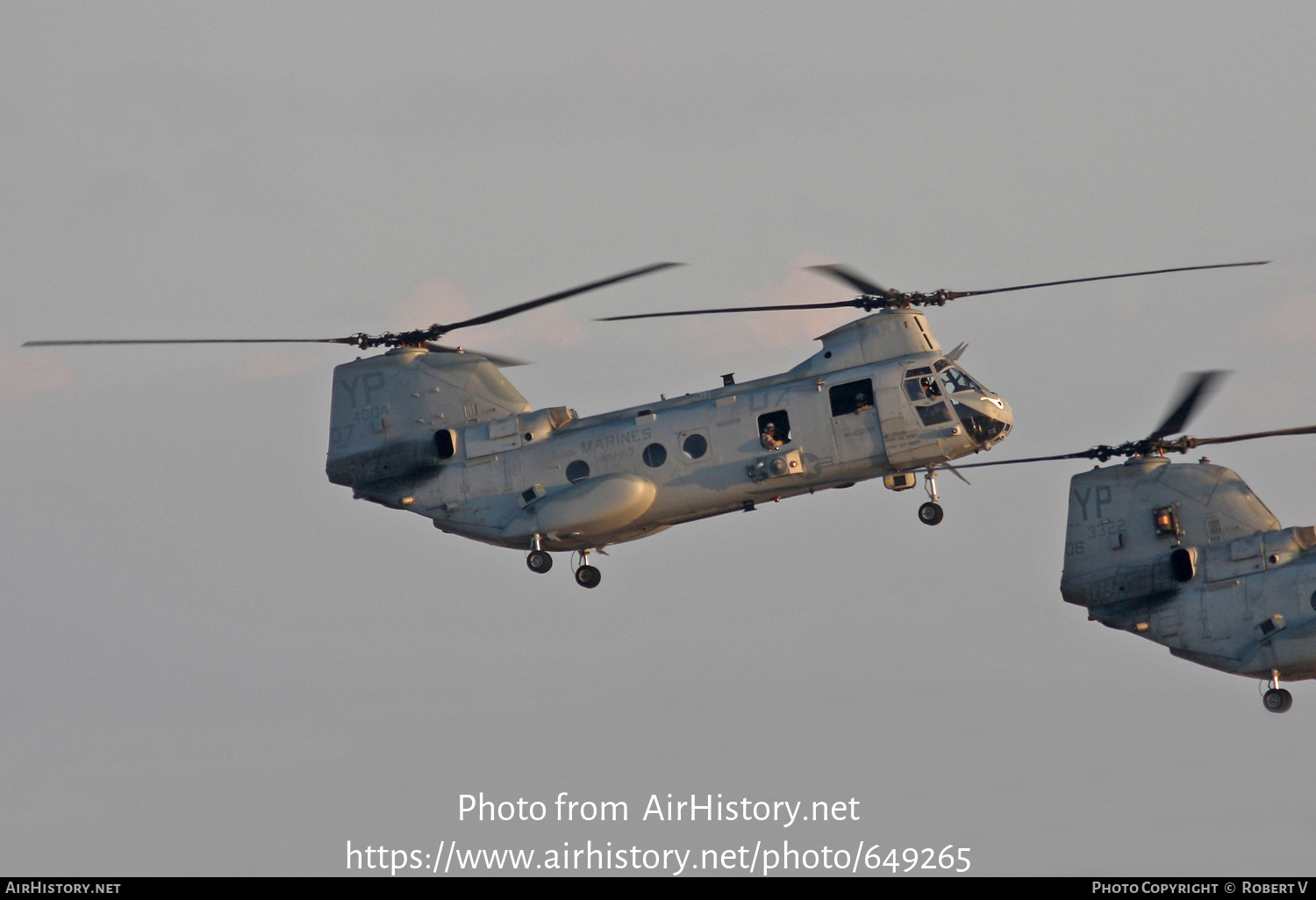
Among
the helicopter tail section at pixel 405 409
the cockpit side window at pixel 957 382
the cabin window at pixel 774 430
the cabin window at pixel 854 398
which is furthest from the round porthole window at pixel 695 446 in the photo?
the cockpit side window at pixel 957 382

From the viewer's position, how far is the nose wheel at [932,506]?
57.3 meters

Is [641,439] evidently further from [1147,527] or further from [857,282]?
[1147,527]

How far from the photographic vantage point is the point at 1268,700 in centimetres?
6397

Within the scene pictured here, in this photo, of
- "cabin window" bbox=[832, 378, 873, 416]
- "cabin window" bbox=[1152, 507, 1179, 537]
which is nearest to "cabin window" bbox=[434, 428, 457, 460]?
"cabin window" bbox=[832, 378, 873, 416]

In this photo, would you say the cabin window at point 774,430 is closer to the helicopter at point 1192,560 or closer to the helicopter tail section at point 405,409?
the helicopter tail section at point 405,409

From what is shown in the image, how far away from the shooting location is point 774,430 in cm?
5728

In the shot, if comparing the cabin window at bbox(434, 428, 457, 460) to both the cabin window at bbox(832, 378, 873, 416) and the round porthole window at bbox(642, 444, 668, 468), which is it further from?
the cabin window at bbox(832, 378, 873, 416)

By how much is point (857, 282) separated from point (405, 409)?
12363 mm

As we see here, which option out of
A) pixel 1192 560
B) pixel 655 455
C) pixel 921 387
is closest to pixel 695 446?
pixel 655 455

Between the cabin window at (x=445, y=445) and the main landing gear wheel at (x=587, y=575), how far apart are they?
451 centimetres

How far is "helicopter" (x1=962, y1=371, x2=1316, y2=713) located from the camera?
63719 millimetres

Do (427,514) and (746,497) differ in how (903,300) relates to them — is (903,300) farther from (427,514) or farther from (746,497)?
(427,514)

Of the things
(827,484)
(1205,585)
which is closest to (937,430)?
(827,484)
